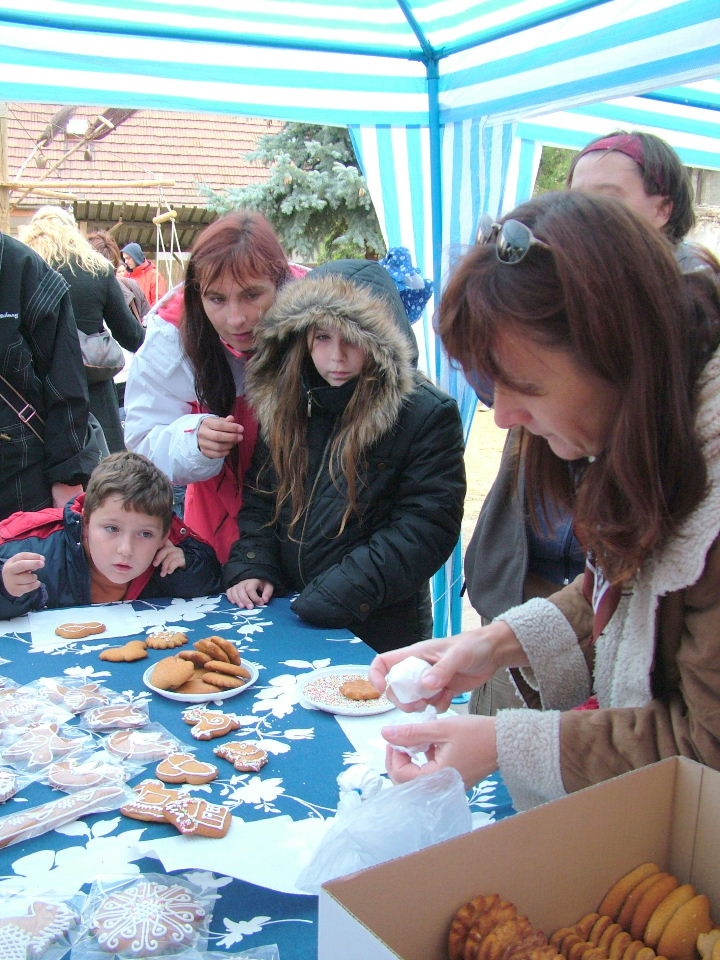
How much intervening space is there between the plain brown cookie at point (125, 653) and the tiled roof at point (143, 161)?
33.6ft

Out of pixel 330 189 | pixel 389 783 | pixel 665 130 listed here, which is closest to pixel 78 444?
pixel 389 783

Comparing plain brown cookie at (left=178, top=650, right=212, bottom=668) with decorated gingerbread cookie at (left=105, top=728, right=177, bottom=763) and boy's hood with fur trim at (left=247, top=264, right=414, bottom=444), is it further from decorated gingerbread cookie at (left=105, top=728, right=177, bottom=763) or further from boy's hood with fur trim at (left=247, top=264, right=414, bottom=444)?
Answer: boy's hood with fur trim at (left=247, top=264, right=414, bottom=444)

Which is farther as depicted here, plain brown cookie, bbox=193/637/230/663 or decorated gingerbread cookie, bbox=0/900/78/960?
plain brown cookie, bbox=193/637/230/663

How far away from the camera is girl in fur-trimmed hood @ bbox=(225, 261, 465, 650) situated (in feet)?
7.24

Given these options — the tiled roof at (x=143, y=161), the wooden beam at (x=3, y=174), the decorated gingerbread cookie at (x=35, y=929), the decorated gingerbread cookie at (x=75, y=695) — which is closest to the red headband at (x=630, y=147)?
the decorated gingerbread cookie at (x=75, y=695)

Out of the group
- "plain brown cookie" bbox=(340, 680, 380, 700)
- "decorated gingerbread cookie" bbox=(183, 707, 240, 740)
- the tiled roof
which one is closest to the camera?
"decorated gingerbread cookie" bbox=(183, 707, 240, 740)

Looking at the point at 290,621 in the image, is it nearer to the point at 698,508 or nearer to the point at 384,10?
the point at 698,508

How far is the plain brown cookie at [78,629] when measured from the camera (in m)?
1.89

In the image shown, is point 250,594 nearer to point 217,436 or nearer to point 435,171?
point 217,436

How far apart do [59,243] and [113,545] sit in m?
2.76

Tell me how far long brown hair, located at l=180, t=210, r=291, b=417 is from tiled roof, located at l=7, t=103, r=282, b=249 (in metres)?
9.32

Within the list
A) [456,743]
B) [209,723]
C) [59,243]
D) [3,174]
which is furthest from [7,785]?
[3,174]

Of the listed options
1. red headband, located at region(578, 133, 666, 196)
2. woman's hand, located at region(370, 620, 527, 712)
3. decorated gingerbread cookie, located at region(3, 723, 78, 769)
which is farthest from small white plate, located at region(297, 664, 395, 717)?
red headband, located at region(578, 133, 666, 196)

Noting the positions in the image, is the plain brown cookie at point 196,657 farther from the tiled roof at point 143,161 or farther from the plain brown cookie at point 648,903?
the tiled roof at point 143,161
